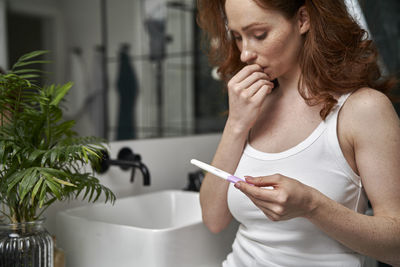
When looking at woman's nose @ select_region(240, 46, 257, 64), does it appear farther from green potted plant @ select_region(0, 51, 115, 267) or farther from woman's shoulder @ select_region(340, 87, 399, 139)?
green potted plant @ select_region(0, 51, 115, 267)

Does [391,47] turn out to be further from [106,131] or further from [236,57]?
[106,131]

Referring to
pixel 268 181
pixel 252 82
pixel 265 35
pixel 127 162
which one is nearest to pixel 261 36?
pixel 265 35

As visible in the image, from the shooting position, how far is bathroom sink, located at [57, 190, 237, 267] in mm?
992

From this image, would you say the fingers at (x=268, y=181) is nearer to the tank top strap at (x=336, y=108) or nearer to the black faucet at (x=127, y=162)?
Result: the tank top strap at (x=336, y=108)

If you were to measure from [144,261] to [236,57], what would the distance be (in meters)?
0.62

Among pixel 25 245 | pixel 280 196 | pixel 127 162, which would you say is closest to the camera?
pixel 280 196

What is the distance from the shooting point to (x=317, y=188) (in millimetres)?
937

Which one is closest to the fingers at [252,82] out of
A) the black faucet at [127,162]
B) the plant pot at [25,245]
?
the black faucet at [127,162]

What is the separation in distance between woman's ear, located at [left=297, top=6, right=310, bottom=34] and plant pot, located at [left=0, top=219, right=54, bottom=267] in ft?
2.42

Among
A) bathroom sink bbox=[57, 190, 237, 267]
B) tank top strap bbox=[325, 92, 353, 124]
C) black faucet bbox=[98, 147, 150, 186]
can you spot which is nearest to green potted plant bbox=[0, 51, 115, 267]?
bathroom sink bbox=[57, 190, 237, 267]

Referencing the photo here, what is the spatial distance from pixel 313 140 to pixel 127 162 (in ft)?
1.90

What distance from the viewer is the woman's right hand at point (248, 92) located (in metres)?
1.01

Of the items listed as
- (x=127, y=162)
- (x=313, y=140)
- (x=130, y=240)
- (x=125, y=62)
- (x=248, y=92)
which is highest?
(x=125, y=62)

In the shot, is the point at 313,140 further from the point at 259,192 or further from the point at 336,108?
the point at 259,192
